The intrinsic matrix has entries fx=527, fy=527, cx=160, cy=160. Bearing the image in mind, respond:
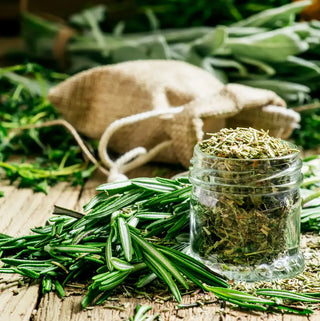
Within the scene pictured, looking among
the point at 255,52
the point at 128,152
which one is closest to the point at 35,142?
the point at 128,152

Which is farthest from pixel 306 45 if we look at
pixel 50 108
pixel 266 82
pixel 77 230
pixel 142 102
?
pixel 77 230

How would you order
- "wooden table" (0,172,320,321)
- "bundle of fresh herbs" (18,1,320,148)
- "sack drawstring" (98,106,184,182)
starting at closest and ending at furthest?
1. "wooden table" (0,172,320,321)
2. "sack drawstring" (98,106,184,182)
3. "bundle of fresh herbs" (18,1,320,148)

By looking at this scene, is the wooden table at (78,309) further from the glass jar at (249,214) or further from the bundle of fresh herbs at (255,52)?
the bundle of fresh herbs at (255,52)

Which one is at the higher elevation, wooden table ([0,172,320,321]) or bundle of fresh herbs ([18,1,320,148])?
bundle of fresh herbs ([18,1,320,148])

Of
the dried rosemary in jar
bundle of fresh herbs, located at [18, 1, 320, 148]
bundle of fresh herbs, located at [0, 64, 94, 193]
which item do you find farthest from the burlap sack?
the dried rosemary in jar

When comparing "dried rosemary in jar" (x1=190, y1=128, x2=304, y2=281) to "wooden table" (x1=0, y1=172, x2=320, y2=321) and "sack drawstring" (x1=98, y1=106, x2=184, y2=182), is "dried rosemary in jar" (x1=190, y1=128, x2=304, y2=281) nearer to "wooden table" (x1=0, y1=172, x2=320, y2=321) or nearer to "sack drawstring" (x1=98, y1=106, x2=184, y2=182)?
"wooden table" (x1=0, y1=172, x2=320, y2=321)

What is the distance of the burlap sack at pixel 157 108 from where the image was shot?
147 centimetres

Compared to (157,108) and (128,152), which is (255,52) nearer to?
(157,108)

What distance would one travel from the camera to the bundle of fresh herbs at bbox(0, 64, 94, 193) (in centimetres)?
151

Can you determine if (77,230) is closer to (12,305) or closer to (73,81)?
(12,305)

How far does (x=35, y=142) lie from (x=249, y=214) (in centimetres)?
111

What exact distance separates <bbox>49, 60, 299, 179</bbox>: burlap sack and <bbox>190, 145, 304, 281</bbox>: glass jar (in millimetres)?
525

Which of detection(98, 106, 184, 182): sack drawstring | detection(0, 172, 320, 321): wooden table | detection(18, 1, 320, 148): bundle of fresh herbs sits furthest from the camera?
detection(18, 1, 320, 148): bundle of fresh herbs

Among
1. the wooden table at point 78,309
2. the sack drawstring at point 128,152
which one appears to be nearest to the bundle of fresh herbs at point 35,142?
the sack drawstring at point 128,152
